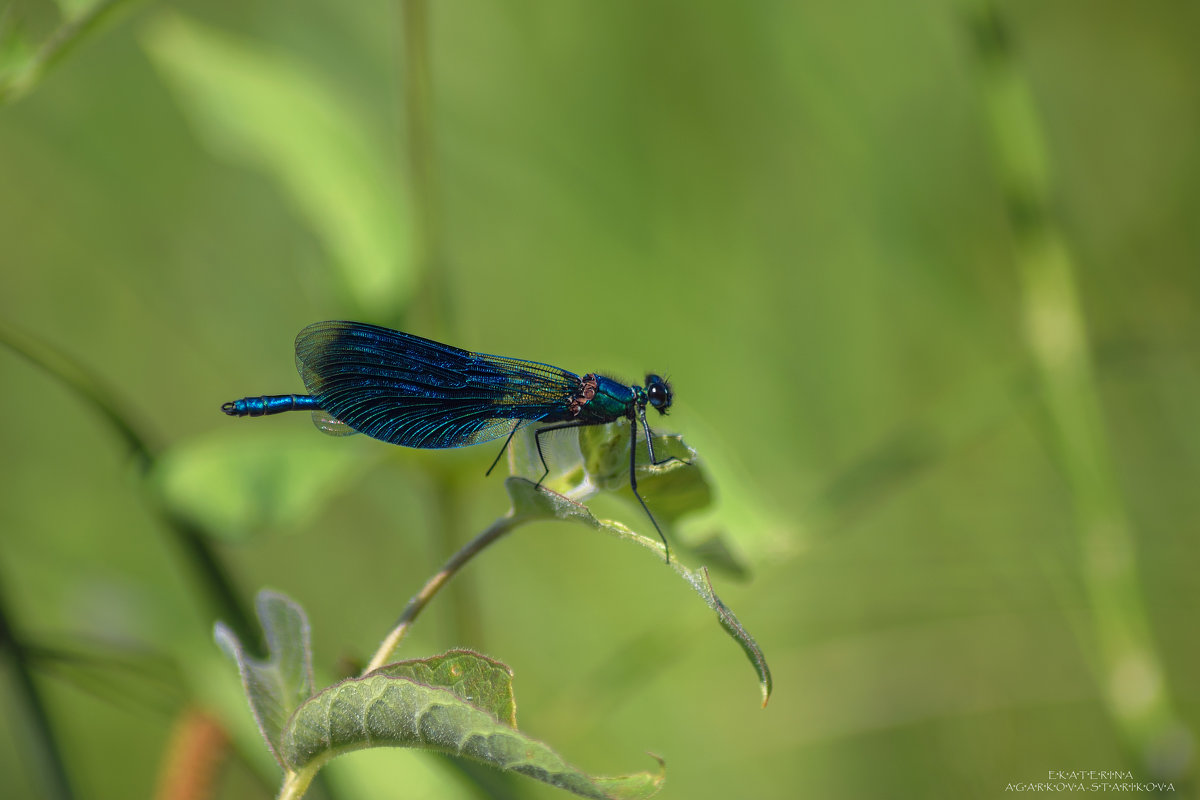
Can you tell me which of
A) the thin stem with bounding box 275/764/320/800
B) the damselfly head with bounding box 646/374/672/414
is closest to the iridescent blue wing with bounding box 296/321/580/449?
the damselfly head with bounding box 646/374/672/414

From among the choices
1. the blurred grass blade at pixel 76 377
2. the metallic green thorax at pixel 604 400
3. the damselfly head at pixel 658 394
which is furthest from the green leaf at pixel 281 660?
the damselfly head at pixel 658 394

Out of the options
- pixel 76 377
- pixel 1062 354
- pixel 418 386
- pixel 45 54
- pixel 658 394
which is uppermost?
Result: pixel 1062 354

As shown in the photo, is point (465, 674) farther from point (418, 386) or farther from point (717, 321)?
point (717, 321)

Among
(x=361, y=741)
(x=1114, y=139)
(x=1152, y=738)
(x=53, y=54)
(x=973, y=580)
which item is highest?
(x=1114, y=139)

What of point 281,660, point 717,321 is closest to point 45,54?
point 281,660

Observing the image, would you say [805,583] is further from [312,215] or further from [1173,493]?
[312,215]

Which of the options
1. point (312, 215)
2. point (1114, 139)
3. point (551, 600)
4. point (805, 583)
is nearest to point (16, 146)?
point (312, 215)
